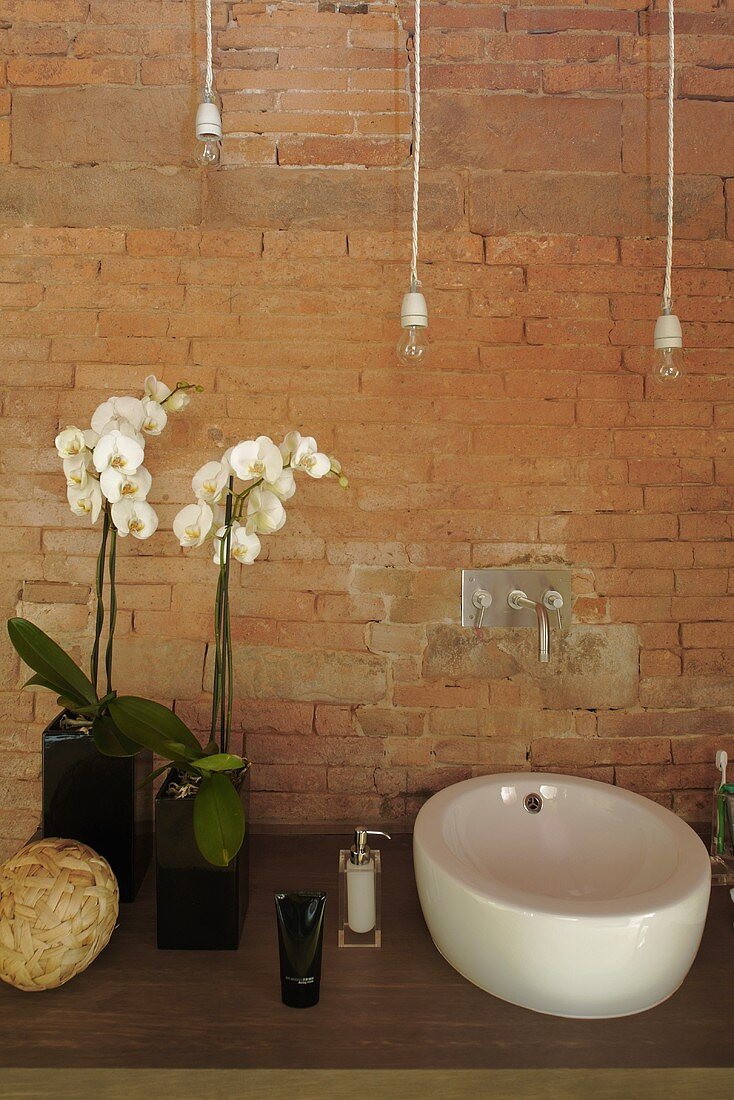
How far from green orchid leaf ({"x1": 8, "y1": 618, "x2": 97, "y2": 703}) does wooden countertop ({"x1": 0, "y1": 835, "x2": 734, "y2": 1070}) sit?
0.38 m

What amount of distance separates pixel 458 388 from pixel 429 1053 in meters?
1.10

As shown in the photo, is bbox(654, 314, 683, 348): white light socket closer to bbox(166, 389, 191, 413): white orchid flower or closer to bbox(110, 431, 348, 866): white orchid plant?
bbox(110, 431, 348, 866): white orchid plant

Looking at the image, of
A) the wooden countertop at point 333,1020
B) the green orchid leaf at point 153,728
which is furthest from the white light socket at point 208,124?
the wooden countertop at point 333,1020

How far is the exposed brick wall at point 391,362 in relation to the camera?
147cm

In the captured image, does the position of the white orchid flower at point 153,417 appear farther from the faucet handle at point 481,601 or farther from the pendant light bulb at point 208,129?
the faucet handle at point 481,601

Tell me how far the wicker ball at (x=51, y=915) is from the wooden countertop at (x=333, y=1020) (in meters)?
0.05

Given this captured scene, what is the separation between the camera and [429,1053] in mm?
901

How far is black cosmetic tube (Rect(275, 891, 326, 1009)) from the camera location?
3.18ft

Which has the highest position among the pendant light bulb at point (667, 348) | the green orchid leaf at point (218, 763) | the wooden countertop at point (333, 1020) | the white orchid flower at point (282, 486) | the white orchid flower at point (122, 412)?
the pendant light bulb at point (667, 348)

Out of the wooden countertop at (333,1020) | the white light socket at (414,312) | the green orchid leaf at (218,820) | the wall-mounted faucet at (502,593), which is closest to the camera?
the wooden countertop at (333,1020)

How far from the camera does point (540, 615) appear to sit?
136cm

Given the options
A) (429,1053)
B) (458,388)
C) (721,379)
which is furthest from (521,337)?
(429,1053)

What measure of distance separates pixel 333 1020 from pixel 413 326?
3.35ft

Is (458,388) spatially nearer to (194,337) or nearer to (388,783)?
(194,337)
